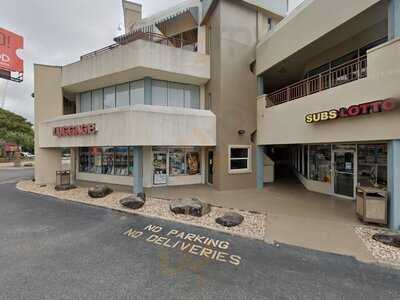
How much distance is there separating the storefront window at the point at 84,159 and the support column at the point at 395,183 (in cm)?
1743

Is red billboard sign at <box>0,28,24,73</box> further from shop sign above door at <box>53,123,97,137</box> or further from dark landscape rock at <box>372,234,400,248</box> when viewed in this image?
dark landscape rock at <box>372,234,400,248</box>

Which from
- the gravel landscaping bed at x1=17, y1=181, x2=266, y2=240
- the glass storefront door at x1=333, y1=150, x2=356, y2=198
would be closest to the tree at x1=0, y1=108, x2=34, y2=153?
the gravel landscaping bed at x1=17, y1=181, x2=266, y2=240

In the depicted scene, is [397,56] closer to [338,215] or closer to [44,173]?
[338,215]

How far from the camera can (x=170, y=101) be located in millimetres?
13219

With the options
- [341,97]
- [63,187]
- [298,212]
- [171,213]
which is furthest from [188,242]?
[63,187]

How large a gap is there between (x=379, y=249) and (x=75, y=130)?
14.6 m

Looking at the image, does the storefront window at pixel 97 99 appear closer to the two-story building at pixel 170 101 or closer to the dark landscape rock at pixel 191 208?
the two-story building at pixel 170 101

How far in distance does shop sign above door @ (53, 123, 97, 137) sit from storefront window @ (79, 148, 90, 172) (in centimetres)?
287

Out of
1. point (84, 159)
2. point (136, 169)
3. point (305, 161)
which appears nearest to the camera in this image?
point (136, 169)

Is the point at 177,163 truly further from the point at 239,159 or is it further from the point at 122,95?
the point at 122,95

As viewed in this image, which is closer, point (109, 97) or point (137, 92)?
point (137, 92)

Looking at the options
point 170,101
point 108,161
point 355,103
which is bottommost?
point 108,161

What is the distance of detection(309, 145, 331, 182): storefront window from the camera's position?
11023mm

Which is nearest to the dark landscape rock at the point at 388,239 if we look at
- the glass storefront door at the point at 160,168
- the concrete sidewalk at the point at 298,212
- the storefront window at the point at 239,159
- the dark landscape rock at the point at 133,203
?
the concrete sidewalk at the point at 298,212
